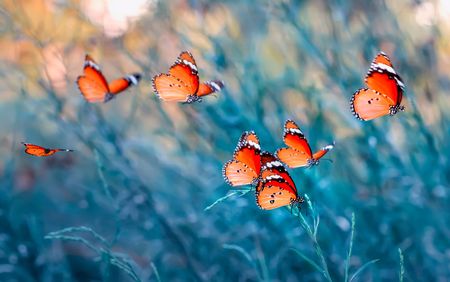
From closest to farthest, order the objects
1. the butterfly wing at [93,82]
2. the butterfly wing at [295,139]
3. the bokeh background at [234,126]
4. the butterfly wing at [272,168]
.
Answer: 1. the butterfly wing at [272,168]
2. the butterfly wing at [295,139]
3. the butterfly wing at [93,82]
4. the bokeh background at [234,126]

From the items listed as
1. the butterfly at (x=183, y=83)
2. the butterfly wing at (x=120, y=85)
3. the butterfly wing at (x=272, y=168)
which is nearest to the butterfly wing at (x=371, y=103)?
the butterfly wing at (x=272, y=168)

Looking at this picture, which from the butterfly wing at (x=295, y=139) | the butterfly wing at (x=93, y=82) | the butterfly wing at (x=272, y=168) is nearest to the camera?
the butterfly wing at (x=272, y=168)

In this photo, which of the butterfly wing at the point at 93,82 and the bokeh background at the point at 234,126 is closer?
the butterfly wing at the point at 93,82

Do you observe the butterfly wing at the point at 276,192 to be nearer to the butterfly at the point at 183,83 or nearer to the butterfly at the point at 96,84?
the butterfly at the point at 183,83

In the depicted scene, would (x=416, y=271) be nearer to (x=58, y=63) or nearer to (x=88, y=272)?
(x=88, y=272)

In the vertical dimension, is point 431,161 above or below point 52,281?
above

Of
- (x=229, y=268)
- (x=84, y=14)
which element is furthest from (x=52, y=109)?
(x=229, y=268)

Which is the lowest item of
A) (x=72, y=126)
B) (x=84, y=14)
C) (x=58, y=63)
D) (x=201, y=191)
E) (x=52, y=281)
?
(x=52, y=281)
